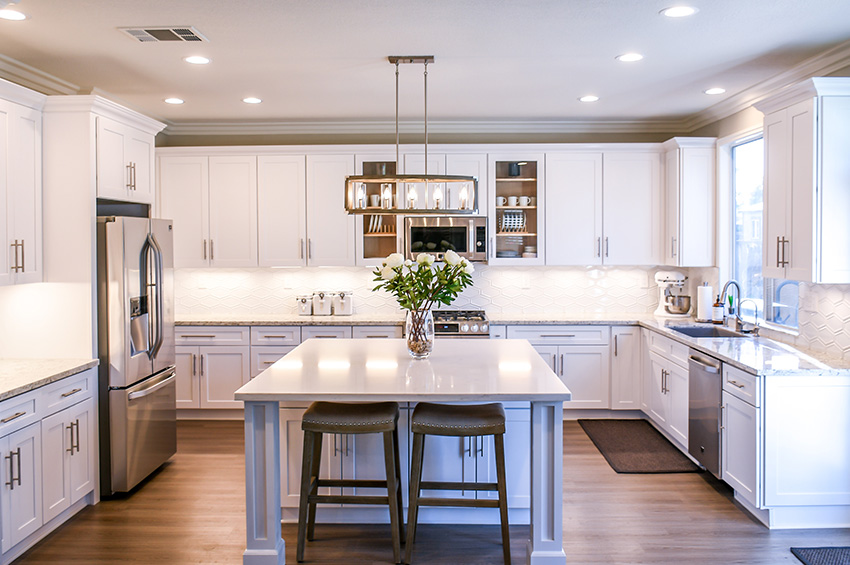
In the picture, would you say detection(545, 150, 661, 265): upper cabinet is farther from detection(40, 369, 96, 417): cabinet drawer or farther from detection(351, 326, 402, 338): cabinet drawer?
detection(40, 369, 96, 417): cabinet drawer

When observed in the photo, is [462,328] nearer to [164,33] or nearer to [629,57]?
[629,57]

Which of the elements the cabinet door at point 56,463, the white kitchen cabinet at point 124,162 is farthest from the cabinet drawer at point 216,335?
the cabinet door at point 56,463

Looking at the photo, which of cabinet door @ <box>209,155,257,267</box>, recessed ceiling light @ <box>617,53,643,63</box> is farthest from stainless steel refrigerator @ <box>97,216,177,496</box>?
recessed ceiling light @ <box>617,53,643,63</box>

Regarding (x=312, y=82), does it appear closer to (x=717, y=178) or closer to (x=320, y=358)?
(x=320, y=358)

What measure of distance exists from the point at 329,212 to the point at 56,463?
311 cm

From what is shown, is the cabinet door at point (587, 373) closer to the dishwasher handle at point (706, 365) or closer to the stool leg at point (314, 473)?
the dishwasher handle at point (706, 365)

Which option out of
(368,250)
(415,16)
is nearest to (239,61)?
(415,16)

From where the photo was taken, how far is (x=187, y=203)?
19.3 ft

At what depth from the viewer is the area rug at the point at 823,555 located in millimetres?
3033

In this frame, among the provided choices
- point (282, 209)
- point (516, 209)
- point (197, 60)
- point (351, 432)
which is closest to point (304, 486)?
point (351, 432)

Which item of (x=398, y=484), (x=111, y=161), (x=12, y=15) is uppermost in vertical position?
(x=12, y=15)

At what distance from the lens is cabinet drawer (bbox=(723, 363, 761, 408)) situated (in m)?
3.38

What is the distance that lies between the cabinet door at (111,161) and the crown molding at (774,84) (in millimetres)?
4066

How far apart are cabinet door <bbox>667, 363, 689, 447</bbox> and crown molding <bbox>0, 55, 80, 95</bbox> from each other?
4.87 m
